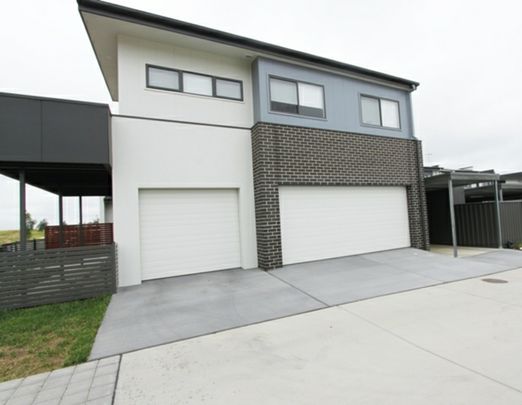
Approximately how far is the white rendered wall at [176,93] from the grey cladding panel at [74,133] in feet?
3.96

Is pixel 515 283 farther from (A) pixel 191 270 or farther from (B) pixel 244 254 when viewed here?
(A) pixel 191 270

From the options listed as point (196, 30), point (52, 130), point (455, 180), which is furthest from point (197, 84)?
point (455, 180)

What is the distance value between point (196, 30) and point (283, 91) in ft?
10.1

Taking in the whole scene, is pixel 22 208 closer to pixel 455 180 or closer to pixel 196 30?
pixel 196 30

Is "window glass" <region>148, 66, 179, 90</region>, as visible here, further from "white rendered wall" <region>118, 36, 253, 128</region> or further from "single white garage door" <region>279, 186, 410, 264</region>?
"single white garage door" <region>279, 186, 410, 264</region>

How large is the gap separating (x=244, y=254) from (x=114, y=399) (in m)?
5.60

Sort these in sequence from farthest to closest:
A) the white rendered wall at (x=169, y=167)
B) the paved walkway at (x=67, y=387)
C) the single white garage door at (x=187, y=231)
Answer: the single white garage door at (x=187, y=231), the white rendered wall at (x=169, y=167), the paved walkway at (x=67, y=387)

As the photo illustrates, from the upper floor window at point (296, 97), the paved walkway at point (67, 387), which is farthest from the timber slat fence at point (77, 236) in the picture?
the upper floor window at point (296, 97)

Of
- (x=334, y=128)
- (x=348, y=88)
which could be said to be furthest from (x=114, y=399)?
(x=348, y=88)

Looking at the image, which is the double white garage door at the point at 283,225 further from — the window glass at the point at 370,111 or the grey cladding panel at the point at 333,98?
the window glass at the point at 370,111

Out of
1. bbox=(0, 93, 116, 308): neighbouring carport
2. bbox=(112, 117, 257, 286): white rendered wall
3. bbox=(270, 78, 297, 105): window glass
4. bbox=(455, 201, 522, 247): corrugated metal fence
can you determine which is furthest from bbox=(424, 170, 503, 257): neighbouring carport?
bbox=(0, 93, 116, 308): neighbouring carport

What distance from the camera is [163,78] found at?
7629 mm

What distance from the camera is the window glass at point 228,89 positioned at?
325 inches

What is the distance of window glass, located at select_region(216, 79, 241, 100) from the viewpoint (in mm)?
8266
